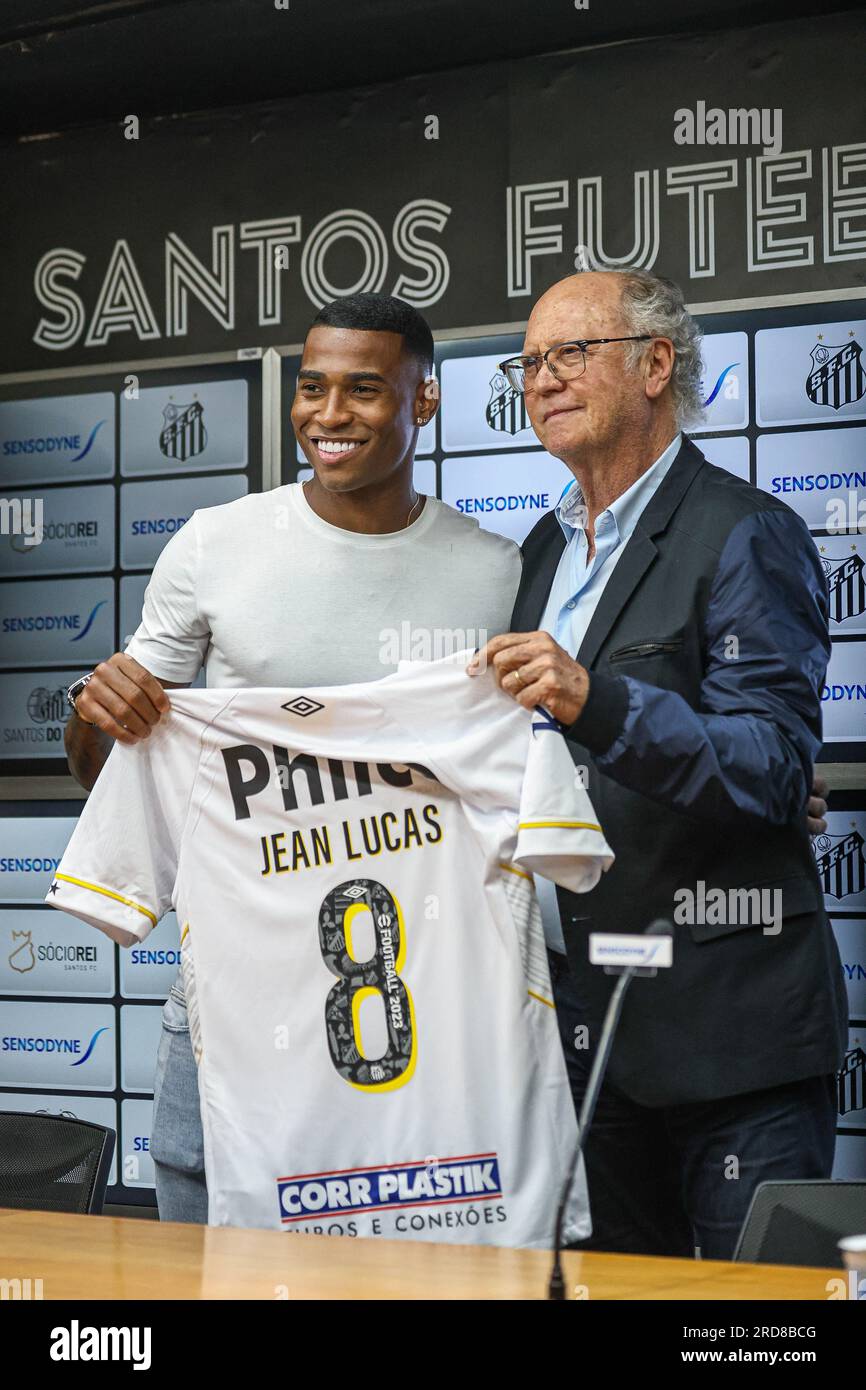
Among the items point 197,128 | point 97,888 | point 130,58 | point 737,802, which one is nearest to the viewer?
point 737,802

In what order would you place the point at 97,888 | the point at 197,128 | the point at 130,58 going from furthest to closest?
the point at 197,128
the point at 130,58
the point at 97,888

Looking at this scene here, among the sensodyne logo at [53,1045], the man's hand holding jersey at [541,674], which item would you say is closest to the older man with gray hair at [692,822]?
the man's hand holding jersey at [541,674]

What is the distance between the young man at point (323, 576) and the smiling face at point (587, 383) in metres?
0.21

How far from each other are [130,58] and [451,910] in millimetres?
2566

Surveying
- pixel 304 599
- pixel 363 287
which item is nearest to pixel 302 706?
pixel 304 599

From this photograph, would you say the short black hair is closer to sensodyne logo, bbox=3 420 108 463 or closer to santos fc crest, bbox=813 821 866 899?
santos fc crest, bbox=813 821 866 899

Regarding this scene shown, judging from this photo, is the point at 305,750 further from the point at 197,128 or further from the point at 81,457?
the point at 197,128

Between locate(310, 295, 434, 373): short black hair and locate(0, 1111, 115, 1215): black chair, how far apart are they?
4.12ft

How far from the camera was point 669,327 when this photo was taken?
2.25 metres

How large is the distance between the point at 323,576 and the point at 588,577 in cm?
41

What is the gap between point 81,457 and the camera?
152 inches

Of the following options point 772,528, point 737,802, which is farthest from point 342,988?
point 772,528

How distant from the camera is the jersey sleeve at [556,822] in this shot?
1.82 meters
